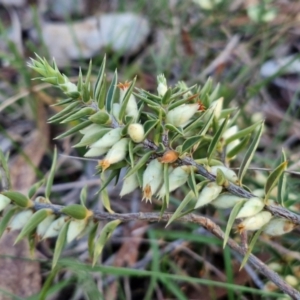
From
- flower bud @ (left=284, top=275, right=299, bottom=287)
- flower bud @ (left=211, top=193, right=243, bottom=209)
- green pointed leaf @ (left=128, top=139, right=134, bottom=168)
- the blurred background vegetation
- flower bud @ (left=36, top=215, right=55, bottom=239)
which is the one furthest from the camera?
the blurred background vegetation

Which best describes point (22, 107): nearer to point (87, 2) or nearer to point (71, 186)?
point (71, 186)

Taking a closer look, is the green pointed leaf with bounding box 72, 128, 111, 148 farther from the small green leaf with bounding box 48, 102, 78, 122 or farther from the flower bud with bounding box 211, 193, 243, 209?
the flower bud with bounding box 211, 193, 243, 209

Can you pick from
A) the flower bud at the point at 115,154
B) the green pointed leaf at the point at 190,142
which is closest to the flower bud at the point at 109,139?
the flower bud at the point at 115,154

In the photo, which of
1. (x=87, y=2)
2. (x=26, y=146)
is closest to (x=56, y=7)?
(x=87, y=2)

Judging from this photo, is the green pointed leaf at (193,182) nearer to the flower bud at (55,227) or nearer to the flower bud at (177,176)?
the flower bud at (177,176)

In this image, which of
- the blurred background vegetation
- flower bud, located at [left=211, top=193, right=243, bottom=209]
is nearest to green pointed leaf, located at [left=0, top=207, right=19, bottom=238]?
the blurred background vegetation

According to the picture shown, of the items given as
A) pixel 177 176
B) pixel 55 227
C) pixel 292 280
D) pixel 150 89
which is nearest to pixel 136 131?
pixel 177 176
